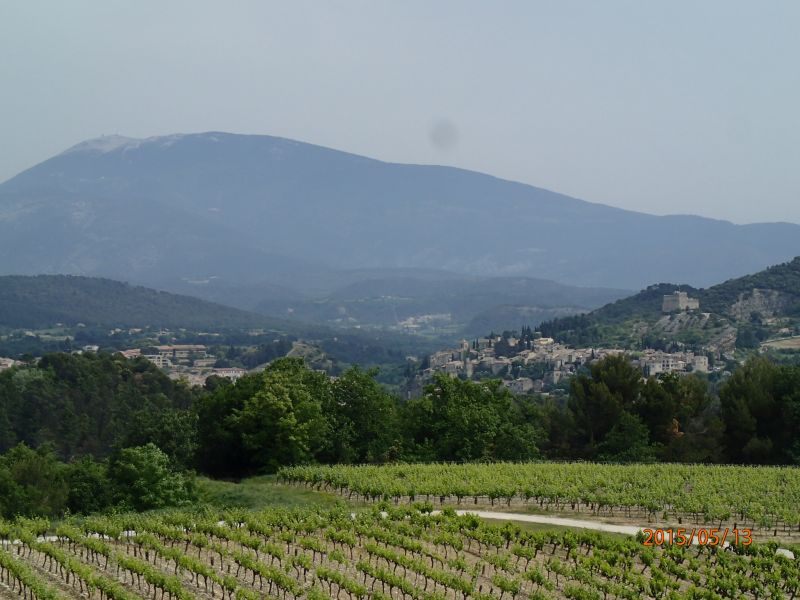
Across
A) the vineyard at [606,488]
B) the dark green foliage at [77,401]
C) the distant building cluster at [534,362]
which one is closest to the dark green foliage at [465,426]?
the vineyard at [606,488]

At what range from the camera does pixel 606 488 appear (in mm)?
37375

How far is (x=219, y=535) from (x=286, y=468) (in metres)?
14.7

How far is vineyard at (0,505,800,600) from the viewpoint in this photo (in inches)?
914

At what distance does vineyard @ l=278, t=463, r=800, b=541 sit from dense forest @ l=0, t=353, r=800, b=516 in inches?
208

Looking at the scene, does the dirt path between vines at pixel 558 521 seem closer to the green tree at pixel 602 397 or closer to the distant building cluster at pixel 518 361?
the green tree at pixel 602 397

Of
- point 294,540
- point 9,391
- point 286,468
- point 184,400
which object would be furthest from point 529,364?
point 294,540

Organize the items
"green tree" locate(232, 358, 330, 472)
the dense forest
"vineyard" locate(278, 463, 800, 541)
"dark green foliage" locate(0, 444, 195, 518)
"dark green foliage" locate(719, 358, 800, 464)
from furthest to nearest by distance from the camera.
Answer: "dark green foliage" locate(719, 358, 800, 464)
"green tree" locate(232, 358, 330, 472)
the dense forest
"dark green foliage" locate(0, 444, 195, 518)
"vineyard" locate(278, 463, 800, 541)

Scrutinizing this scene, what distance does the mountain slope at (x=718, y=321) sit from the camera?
497 ft

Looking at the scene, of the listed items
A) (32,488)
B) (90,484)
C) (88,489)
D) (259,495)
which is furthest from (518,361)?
(259,495)

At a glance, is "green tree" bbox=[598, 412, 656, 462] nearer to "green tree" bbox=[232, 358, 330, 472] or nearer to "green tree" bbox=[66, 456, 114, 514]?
"green tree" bbox=[232, 358, 330, 472]

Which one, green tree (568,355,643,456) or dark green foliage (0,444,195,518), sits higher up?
green tree (568,355,643,456)

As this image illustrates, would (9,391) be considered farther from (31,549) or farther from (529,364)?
(529,364)

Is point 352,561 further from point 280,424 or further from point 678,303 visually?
point 678,303

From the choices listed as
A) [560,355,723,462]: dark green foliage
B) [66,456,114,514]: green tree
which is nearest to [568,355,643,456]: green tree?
[560,355,723,462]: dark green foliage
